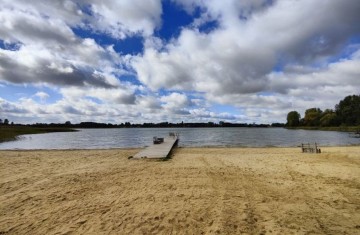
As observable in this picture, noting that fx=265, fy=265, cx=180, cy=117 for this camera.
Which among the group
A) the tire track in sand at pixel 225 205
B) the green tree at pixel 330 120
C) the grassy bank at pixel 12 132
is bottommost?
the tire track in sand at pixel 225 205

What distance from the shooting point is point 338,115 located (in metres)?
115

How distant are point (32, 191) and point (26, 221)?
10.7ft

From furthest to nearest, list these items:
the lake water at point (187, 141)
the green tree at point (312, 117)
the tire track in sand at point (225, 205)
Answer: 1. the green tree at point (312, 117)
2. the lake water at point (187, 141)
3. the tire track in sand at point (225, 205)

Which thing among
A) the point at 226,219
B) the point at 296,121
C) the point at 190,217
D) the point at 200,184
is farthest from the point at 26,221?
the point at 296,121

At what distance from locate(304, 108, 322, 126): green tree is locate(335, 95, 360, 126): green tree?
8.45m

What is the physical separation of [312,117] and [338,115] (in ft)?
40.6

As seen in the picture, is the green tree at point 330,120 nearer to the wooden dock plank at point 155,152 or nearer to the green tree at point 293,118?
the green tree at point 293,118

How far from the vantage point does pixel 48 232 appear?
591 cm

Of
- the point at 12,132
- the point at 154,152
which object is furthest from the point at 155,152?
the point at 12,132

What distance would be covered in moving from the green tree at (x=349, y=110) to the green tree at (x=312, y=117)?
845cm

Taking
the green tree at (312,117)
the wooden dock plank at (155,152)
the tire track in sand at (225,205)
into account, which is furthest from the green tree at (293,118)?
the tire track in sand at (225,205)

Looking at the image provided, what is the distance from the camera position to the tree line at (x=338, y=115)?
109 metres

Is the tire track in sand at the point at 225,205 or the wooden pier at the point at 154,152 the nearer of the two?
the tire track in sand at the point at 225,205

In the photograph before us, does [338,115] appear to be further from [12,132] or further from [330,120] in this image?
[12,132]
